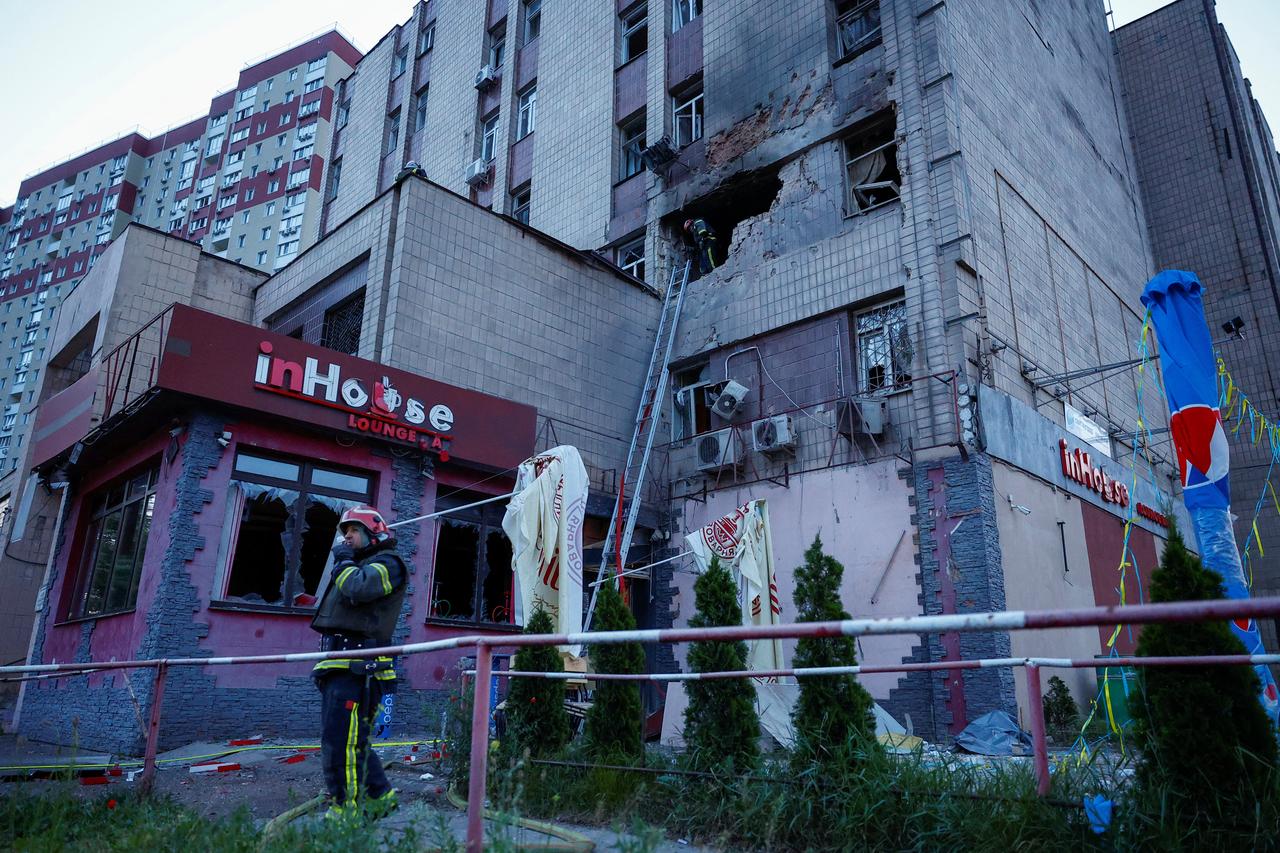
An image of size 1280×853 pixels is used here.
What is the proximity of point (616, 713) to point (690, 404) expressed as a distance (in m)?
11.6

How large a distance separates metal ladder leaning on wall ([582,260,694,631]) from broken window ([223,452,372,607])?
4.37 metres

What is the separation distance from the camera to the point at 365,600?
546cm

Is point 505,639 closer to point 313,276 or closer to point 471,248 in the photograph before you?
point 471,248

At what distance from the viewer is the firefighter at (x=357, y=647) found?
5.21m

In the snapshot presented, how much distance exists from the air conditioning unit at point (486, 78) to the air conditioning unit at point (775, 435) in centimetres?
1510

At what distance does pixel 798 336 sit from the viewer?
1590 cm

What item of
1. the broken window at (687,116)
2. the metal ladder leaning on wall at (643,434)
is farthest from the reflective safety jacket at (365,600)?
the broken window at (687,116)

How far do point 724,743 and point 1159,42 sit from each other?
2659 cm

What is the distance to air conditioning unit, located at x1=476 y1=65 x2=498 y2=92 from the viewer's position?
24516mm

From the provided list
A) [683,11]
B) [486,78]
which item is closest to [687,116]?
[683,11]

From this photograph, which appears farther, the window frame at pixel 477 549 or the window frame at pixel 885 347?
the window frame at pixel 885 347

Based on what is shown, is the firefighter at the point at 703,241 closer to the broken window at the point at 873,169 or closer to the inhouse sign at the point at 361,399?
the broken window at the point at 873,169

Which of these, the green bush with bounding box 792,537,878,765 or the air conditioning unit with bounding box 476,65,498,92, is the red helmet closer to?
the green bush with bounding box 792,537,878,765

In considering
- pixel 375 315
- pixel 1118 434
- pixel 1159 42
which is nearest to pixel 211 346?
pixel 375 315
